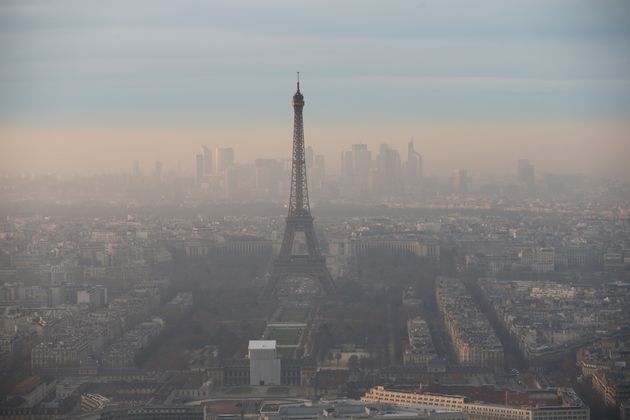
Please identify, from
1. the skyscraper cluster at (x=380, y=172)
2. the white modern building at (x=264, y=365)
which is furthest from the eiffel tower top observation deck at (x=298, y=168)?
the white modern building at (x=264, y=365)

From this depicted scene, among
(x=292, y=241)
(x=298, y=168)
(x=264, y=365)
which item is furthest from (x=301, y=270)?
(x=264, y=365)

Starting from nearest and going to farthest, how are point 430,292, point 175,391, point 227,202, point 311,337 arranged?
point 175,391, point 311,337, point 430,292, point 227,202

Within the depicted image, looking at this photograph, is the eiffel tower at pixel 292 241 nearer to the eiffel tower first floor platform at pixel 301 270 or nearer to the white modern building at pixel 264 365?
the eiffel tower first floor platform at pixel 301 270

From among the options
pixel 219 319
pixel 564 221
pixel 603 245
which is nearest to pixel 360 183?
pixel 564 221

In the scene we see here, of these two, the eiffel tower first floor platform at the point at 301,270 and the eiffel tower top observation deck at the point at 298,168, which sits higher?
the eiffel tower top observation deck at the point at 298,168

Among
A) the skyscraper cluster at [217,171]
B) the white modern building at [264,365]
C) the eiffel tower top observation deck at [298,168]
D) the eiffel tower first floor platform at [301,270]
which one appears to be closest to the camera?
the white modern building at [264,365]

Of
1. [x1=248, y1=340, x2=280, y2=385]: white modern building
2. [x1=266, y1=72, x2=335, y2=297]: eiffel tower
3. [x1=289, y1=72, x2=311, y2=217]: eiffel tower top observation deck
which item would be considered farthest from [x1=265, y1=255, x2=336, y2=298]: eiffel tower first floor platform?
[x1=248, y1=340, x2=280, y2=385]: white modern building

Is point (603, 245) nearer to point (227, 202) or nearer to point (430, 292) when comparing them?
point (430, 292)
